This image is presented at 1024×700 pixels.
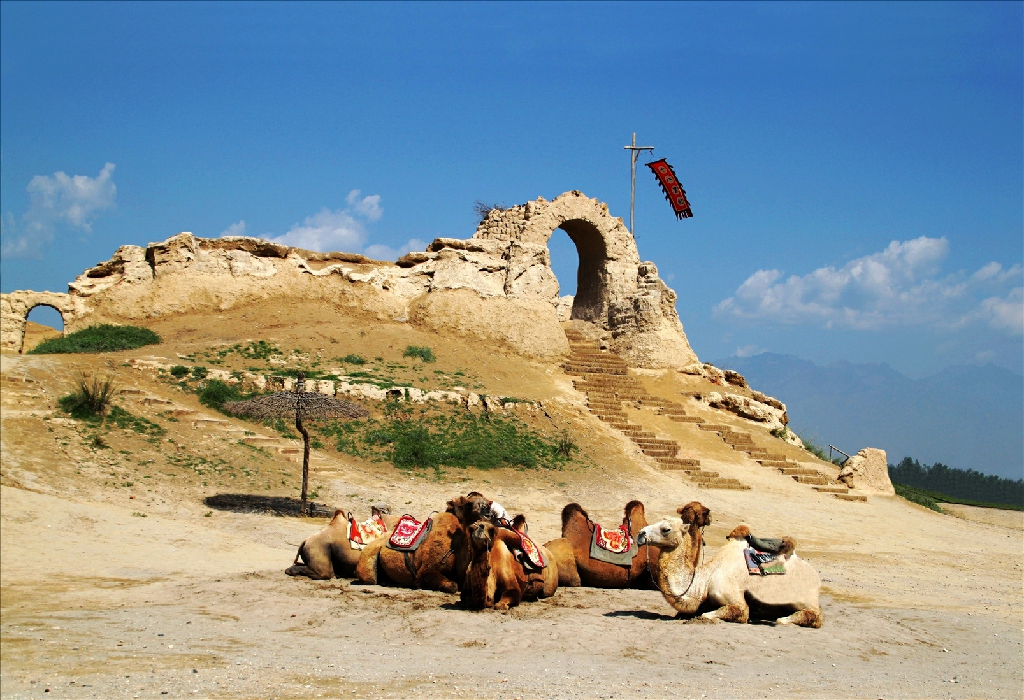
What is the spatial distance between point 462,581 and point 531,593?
70 centimetres

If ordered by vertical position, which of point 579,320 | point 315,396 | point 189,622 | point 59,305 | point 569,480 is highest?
point 579,320

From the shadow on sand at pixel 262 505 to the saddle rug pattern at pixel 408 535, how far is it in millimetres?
4448

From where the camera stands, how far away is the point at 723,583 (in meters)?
7.46

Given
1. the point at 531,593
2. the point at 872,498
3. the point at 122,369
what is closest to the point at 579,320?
the point at 872,498

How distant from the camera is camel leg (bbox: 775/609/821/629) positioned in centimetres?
730

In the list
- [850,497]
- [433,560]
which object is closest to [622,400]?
[850,497]

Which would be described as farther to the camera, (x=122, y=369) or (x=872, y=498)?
(x=872, y=498)

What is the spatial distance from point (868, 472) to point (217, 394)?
1610 centimetres

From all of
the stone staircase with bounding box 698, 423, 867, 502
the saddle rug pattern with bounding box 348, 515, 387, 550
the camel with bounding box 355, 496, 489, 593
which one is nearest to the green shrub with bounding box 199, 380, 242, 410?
the saddle rug pattern with bounding box 348, 515, 387, 550

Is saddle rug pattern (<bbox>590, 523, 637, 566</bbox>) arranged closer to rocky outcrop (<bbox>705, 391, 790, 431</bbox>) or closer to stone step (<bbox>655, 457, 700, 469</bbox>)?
stone step (<bbox>655, 457, 700, 469</bbox>)

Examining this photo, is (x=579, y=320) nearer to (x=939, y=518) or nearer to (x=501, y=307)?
(x=501, y=307)

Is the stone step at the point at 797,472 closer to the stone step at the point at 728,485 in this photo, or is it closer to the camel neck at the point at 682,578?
the stone step at the point at 728,485

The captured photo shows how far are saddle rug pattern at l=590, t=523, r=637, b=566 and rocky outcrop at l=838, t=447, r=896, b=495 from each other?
13.5 meters

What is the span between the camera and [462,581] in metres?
8.09
